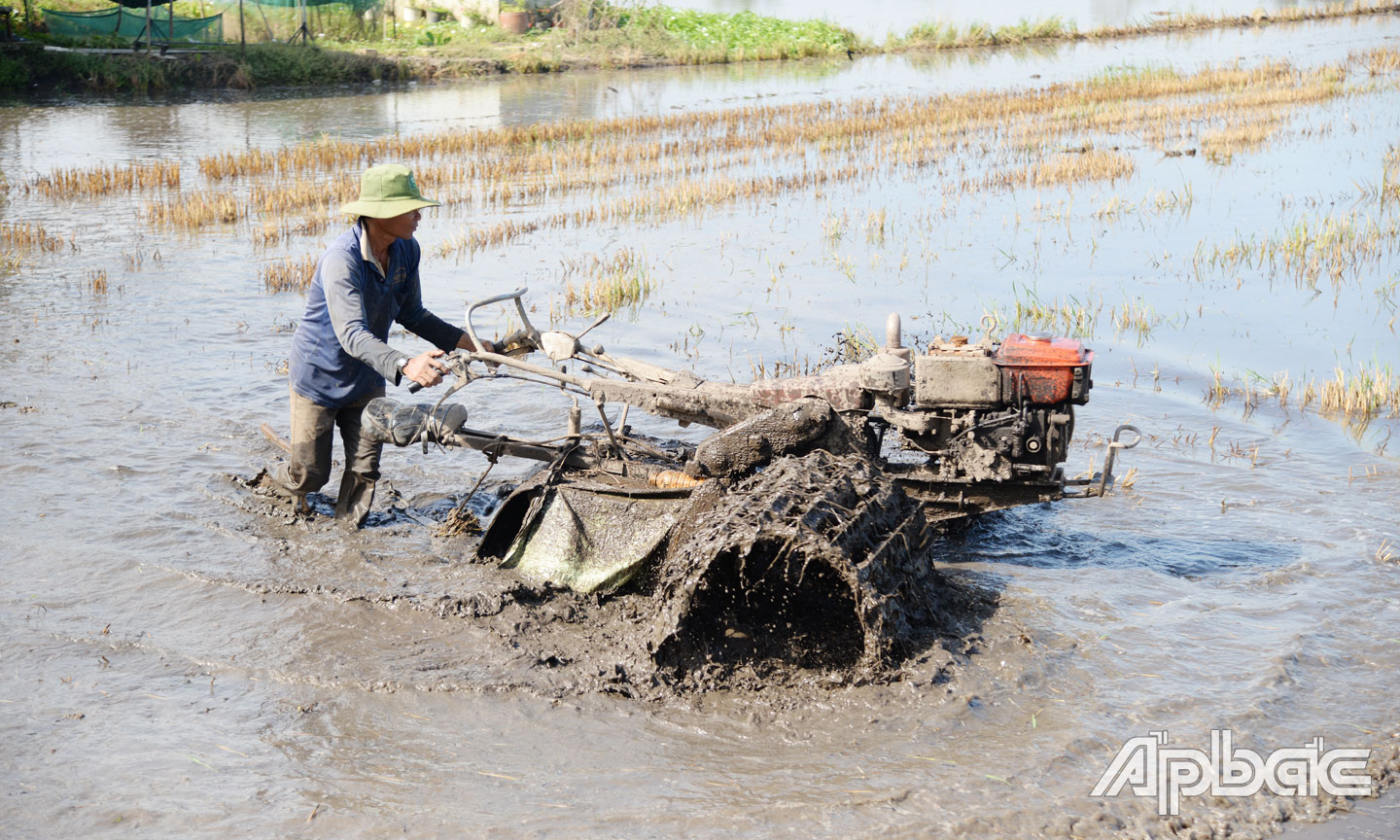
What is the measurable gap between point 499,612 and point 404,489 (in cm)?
190

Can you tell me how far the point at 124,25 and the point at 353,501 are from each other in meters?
29.0

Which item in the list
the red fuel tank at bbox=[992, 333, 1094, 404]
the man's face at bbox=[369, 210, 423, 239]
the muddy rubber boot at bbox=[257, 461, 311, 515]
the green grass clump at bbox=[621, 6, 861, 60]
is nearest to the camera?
the red fuel tank at bbox=[992, 333, 1094, 404]

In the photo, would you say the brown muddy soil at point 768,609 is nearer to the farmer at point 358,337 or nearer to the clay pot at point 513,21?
the farmer at point 358,337

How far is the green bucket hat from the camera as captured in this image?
509cm

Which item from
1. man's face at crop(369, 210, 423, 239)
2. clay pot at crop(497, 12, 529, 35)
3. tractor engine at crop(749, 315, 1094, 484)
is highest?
clay pot at crop(497, 12, 529, 35)

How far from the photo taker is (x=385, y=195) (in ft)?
16.9

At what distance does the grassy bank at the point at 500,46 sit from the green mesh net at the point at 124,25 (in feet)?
2.90

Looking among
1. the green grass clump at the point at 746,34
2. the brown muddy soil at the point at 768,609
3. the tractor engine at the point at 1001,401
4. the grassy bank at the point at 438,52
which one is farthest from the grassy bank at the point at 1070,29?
the brown muddy soil at the point at 768,609

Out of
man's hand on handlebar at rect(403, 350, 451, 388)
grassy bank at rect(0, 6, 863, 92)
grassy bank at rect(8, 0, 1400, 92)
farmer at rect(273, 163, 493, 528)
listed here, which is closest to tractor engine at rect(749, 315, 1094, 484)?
man's hand on handlebar at rect(403, 350, 451, 388)

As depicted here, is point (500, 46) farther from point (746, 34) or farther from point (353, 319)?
point (353, 319)

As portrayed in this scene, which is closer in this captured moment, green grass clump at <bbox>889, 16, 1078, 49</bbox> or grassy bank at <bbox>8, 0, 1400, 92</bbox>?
grassy bank at <bbox>8, 0, 1400, 92</bbox>

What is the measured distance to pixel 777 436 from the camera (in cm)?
480

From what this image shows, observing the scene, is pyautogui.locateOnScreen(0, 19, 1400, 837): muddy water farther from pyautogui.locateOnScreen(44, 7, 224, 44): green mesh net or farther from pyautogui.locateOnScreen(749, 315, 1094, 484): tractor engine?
pyautogui.locateOnScreen(44, 7, 224, 44): green mesh net

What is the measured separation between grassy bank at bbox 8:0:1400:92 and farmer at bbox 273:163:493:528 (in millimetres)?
24652
